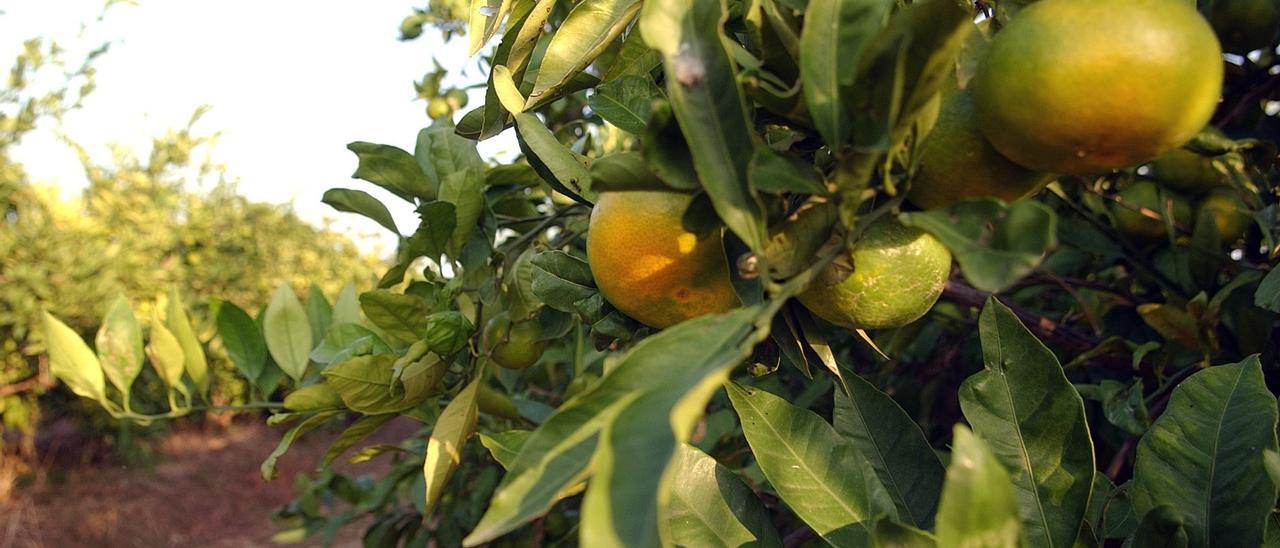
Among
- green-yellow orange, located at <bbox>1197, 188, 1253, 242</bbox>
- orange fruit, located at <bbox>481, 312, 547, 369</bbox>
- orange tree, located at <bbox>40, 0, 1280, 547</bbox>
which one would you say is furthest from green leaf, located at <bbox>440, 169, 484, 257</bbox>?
green-yellow orange, located at <bbox>1197, 188, 1253, 242</bbox>

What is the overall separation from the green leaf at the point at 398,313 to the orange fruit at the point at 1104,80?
0.62 metres

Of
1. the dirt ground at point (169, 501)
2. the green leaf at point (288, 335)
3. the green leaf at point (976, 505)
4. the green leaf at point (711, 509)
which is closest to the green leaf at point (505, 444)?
the green leaf at point (711, 509)

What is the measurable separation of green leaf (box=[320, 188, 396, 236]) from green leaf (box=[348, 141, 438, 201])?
0.01 meters

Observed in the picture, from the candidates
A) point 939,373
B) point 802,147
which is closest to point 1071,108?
point 802,147

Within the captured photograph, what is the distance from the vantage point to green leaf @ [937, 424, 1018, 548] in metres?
0.37

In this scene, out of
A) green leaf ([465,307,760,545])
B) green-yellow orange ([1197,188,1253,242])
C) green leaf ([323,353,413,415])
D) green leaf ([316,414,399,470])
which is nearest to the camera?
green leaf ([465,307,760,545])

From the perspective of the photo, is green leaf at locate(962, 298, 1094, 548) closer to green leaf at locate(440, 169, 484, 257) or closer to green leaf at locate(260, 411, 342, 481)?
green leaf at locate(440, 169, 484, 257)

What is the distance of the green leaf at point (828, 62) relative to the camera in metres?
0.43

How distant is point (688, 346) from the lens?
402 mm

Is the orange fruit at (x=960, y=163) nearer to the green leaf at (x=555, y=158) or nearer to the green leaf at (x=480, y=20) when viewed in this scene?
the green leaf at (x=555, y=158)

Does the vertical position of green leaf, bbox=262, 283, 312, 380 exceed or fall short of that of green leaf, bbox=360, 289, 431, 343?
it falls short

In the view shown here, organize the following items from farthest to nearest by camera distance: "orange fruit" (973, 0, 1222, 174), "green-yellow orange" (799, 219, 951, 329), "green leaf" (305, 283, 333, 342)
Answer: "green leaf" (305, 283, 333, 342)
"green-yellow orange" (799, 219, 951, 329)
"orange fruit" (973, 0, 1222, 174)

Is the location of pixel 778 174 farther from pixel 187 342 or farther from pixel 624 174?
pixel 187 342

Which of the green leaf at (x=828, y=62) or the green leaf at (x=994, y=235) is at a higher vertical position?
the green leaf at (x=828, y=62)
